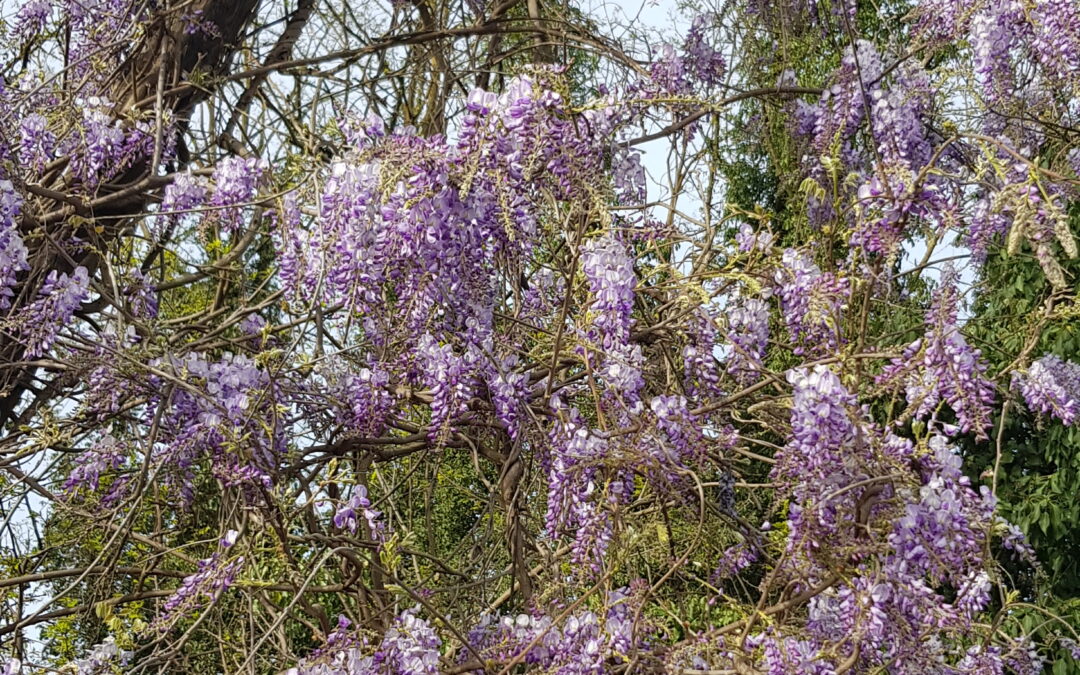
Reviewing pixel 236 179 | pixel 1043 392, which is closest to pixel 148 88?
pixel 236 179

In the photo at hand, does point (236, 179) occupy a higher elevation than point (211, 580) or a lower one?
higher

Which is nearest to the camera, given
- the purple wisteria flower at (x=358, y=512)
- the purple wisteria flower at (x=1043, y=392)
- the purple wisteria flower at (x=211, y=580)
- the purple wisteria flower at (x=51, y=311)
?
the purple wisteria flower at (x=211, y=580)

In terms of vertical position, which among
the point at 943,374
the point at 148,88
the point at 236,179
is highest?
the point at 148,88

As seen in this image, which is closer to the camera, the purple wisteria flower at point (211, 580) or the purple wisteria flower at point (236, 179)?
the purple wisteria flower at point (211, 580)

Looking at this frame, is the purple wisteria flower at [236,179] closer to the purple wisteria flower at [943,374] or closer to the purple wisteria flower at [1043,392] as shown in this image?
the purple wisteria flower at [943,374]

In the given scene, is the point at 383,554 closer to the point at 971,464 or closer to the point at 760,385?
the point at 760,385

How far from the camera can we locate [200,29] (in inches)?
153

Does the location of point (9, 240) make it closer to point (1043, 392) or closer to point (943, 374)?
point (943, 374)

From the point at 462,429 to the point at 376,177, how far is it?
950 mm

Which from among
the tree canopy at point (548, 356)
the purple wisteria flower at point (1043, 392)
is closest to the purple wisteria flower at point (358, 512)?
the tree canopy at point (548, 356)

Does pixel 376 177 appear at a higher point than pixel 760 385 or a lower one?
higher

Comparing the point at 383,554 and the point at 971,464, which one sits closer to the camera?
the point at 383,554

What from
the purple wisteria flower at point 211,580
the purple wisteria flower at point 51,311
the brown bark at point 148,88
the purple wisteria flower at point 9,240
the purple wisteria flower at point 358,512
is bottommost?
the purple wisteria flower at point 211,580

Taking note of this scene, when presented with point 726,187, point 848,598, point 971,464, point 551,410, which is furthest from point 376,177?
point 726,187
